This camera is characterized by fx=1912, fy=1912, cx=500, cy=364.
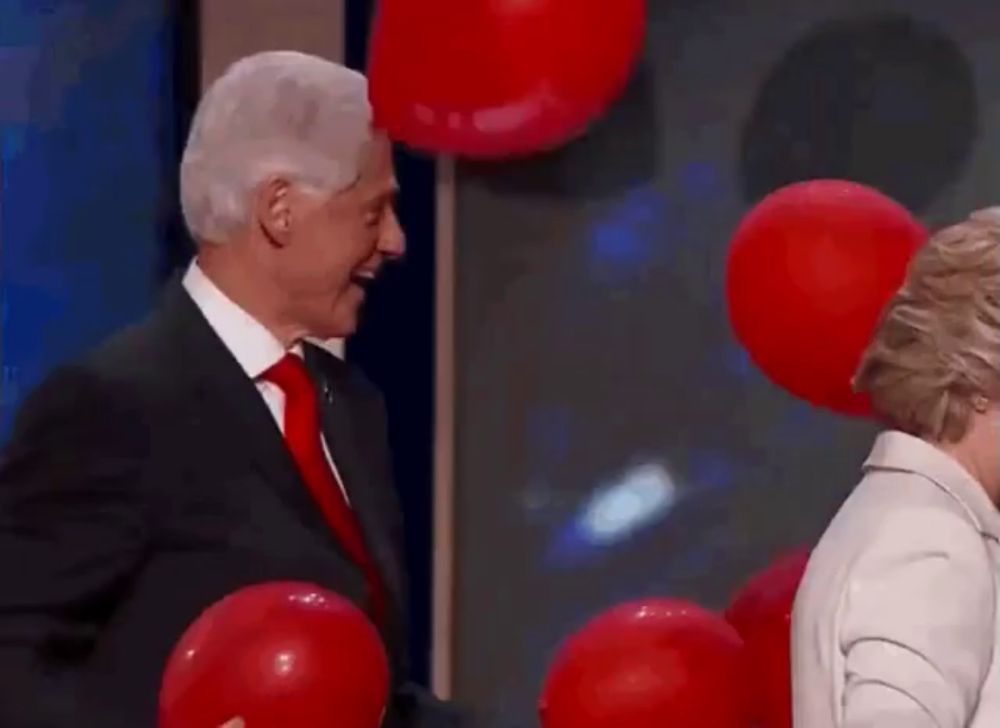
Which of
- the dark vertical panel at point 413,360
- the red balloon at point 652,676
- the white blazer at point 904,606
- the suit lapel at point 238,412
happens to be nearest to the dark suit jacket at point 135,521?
the suit lapel at point 238,412

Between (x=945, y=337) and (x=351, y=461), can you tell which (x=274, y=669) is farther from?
(x=945, y=337)

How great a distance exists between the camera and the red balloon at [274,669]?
4.35 feet

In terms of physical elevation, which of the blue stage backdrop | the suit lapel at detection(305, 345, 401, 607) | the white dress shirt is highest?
the white dress shirt

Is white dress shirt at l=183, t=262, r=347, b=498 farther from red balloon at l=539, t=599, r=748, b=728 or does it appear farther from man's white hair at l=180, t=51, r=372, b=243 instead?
red balloon at l=539, t=599, r=748, b=728

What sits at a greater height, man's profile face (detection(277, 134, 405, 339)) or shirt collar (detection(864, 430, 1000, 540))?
shirt collar (detection(864, 430, 1000, 540))

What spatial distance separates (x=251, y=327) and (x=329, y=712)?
1.13 ft

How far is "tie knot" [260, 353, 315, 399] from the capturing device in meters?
1.54

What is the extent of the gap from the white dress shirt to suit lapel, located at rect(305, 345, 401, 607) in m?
0.06

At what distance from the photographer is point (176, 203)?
2.29 m

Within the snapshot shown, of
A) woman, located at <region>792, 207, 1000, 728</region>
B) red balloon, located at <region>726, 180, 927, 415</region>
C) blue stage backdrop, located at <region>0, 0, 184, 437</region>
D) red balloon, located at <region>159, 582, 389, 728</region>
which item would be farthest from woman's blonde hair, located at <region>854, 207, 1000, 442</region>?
blue stage backdrop, located at <region>0, 0, 184, 437</region>

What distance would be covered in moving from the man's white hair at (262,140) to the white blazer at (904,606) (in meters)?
0.55

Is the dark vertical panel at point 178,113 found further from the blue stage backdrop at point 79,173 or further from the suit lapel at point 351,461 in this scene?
the suit lapel at point 351,461

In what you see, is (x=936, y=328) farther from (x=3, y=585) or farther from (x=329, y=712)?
(x=3, y=585)

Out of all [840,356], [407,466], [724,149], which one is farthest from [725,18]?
[840,356]
